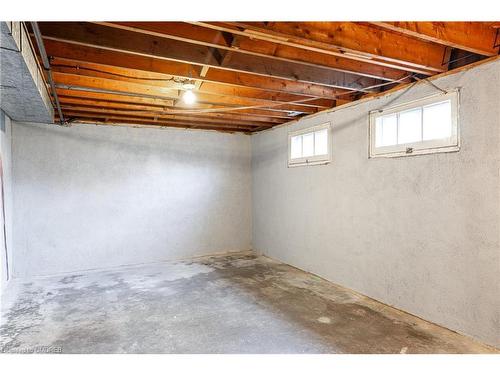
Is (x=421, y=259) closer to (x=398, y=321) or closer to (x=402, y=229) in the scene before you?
(x=402, y=229)

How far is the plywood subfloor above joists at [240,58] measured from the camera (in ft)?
6.85

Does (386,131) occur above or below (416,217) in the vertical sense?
above

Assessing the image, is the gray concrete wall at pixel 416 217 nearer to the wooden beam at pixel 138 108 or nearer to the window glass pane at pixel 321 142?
the window glass pane at pixel 321 142

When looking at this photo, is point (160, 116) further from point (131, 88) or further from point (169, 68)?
point (169, 68)

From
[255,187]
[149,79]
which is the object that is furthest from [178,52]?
[255,187]

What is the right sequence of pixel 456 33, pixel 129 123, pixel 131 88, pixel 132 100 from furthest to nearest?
pixel 129 123 < pixel 132 100 < pixel 131 88 < pixel 456 33

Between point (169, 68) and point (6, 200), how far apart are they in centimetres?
292

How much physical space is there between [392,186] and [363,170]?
0.44 meters

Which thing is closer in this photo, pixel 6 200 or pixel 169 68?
pixel 169 68

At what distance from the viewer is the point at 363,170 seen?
3635 millimetres

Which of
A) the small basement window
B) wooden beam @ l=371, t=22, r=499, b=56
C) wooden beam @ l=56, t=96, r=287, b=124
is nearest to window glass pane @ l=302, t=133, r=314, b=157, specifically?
the small basement window

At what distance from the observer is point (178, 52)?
2.46 m

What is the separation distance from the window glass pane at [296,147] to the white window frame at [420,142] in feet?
4.56
